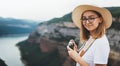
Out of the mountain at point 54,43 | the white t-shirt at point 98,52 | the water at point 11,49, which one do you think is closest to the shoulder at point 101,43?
the white t-shirt at point 98,52

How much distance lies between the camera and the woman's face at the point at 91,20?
5.08ft

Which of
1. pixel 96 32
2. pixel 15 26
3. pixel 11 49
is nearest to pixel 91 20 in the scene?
pixel 96 32

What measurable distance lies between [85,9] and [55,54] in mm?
2233

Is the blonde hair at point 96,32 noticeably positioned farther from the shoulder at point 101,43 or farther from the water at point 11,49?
the water at point 11,49

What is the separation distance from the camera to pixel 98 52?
1.46m

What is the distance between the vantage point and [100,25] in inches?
61.2

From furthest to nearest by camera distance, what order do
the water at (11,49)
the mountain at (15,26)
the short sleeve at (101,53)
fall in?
the mountain at (15,26), the water at (11,49), the short sleeve at (101,53)

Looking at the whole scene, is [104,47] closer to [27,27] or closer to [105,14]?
[105,14]

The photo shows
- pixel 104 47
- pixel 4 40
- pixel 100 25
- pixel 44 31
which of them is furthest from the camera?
pixel 44 31

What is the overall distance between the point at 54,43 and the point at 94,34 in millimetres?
2344

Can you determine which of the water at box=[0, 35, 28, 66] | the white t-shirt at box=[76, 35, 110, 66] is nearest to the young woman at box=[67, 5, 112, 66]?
the white t-shirt at box=[76, 35, 110, 66]

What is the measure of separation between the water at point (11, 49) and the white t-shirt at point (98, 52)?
83.4 inches

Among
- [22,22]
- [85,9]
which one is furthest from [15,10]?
[85,9]

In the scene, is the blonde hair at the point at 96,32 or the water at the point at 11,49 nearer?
the blonde hair at the point at 96,32
